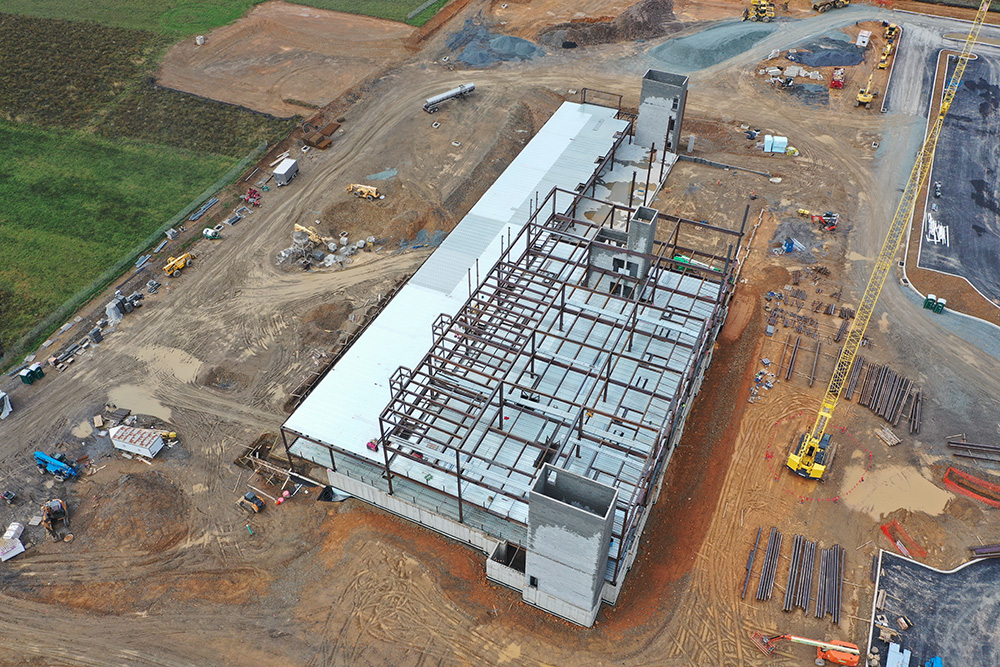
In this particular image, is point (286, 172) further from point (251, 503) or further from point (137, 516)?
point (137, 516)

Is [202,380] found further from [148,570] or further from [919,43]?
[919,43]

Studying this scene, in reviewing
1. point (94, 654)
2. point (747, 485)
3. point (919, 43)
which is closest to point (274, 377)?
point (94, 654)

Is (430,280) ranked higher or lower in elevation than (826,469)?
higher

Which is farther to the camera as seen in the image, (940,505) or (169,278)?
(169,278)

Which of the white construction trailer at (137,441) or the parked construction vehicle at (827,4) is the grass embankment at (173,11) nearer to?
the parked construction vehicle at (827,4)

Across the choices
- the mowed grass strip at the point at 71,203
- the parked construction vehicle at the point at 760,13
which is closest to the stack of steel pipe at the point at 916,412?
the mowed grass strip at the point at 71,203

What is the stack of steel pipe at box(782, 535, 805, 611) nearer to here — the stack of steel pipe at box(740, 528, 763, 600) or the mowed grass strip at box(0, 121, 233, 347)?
the stack of steel pipe at box(740, 528, 763, 600)

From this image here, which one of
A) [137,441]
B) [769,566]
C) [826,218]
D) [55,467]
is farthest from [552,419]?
[826,218]

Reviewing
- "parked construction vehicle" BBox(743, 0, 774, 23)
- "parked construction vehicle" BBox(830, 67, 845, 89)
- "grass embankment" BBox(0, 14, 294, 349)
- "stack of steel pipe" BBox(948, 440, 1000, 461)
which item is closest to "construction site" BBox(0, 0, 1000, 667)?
"stack of steel pipe" BBox(948, 440, 1000, 461)
